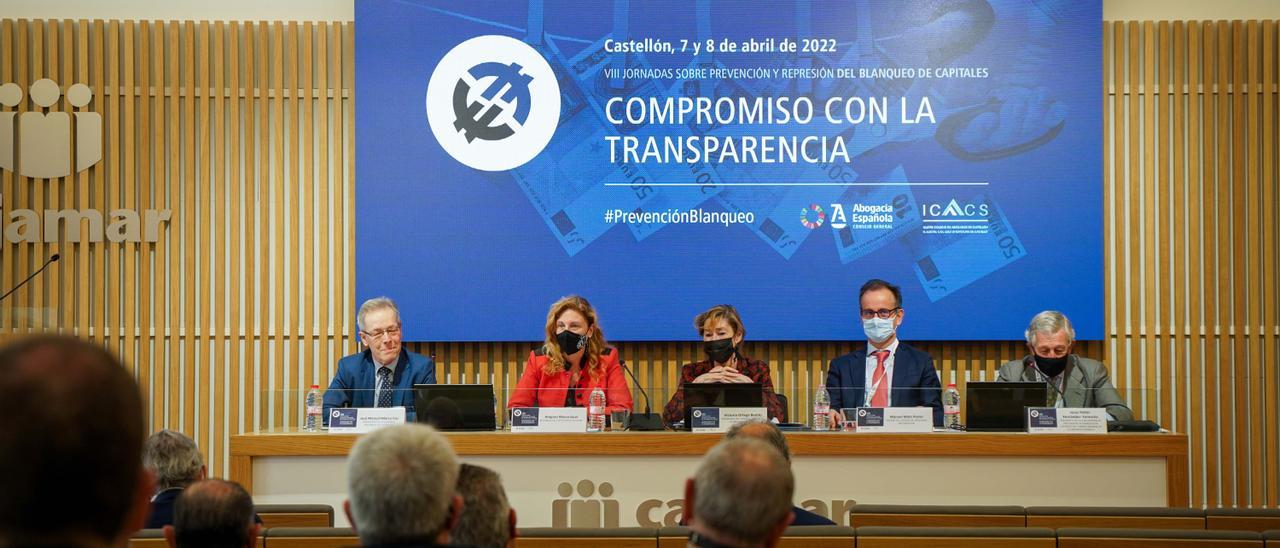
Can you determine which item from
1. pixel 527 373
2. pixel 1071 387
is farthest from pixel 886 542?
pixel 527 373

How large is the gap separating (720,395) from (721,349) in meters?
0.74

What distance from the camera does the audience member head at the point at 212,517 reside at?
227 centimetres

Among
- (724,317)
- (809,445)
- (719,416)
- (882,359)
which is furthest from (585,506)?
(882,359)

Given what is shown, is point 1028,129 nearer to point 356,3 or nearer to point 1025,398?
point 1025,398

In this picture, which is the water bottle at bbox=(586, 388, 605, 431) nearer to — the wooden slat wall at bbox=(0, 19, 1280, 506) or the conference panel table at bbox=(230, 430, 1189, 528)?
the conference panel table at bbox=(230, 430, 1189, 528)

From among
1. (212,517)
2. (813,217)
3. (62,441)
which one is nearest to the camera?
(62,441)

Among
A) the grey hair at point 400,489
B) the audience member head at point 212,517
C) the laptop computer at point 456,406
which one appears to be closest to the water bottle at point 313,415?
the laptop computer at point 456,406

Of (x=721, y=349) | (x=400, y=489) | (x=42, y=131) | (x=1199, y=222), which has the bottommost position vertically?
(x=400, y=489)

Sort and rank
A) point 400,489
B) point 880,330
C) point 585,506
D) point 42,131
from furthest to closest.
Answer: point 42,131, point 880,330, point 585,506, point 400,489

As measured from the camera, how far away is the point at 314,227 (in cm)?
720

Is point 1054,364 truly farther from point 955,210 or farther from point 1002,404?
point 955,210

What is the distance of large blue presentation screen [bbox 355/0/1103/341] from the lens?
22.6 ft

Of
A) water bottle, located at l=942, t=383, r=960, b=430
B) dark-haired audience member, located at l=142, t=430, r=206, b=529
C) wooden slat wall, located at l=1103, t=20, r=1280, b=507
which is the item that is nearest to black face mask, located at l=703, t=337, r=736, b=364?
water bottle, located at l=942, t=383, r=960, b=430

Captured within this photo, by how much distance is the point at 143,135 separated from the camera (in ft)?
23.5
